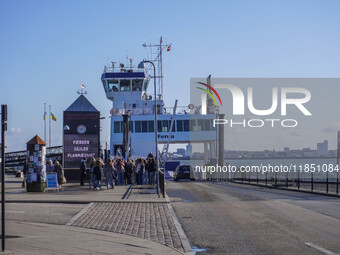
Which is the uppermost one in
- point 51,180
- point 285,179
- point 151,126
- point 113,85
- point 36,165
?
point 113,85

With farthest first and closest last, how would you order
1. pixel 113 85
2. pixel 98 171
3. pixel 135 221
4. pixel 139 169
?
pixel 113 85
pixel 139 169
pixel 98 171
pixel 135 221

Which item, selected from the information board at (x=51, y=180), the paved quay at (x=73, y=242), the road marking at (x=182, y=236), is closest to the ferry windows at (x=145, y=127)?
the information board at (x=51, y=180)

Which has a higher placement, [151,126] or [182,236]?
[151,126]

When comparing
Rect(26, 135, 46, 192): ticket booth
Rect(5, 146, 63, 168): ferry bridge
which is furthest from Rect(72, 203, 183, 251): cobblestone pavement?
Rect(5, 146, 63, 168): ferry bridge

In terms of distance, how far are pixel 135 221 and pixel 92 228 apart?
1.86 m

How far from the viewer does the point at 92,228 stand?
42.0 ft

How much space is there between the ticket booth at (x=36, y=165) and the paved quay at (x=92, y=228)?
431 cm

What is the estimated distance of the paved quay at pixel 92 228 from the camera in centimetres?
991

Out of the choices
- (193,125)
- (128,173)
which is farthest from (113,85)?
(128,173)

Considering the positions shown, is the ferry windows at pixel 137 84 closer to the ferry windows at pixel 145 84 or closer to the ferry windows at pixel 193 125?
the ferry windows at pixel 145 84

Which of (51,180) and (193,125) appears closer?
(51,180)

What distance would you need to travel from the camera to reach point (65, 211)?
16984 mm

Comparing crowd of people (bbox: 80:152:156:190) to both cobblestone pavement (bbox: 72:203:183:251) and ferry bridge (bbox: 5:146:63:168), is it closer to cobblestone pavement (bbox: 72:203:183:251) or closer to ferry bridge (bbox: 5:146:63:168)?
cobblestone pavement (bbox: 72:203:183:251)

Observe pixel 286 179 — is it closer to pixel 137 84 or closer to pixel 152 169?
pixel 152 169
